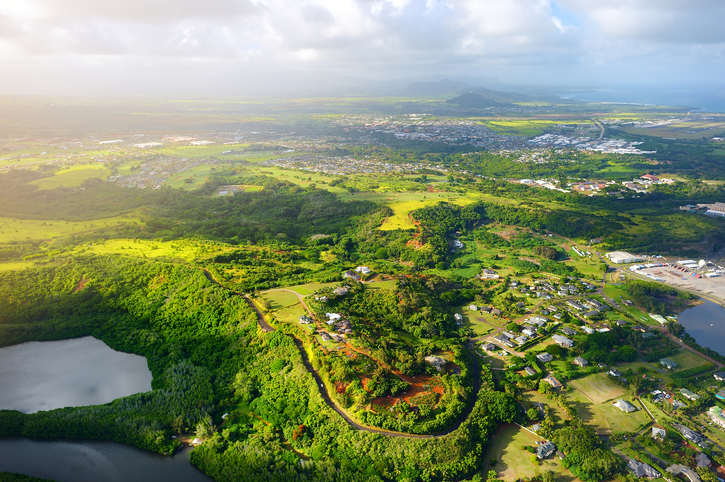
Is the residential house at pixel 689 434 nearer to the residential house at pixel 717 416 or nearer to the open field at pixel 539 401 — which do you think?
the residential house at pixel 717 416

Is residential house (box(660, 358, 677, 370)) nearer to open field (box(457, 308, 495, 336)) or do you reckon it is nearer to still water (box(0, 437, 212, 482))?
open field (box(457, 308, 495, 336))

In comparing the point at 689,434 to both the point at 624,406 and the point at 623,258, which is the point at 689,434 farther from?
the point at 623,258

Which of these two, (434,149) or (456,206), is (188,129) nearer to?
(434,149)

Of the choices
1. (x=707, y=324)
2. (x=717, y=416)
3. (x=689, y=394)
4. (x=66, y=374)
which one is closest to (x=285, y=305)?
(x=66, y=374)

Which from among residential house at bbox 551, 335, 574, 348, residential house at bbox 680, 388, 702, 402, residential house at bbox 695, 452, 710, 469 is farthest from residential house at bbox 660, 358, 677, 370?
residential house at bbox 695, 452, 710, 469

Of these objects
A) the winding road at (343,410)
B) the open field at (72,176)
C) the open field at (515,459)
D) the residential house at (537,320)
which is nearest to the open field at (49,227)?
the open field at (72,176)

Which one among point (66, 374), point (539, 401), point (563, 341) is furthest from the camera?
point (563, 341)

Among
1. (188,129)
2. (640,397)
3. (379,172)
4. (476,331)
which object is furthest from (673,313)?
(188,129)
